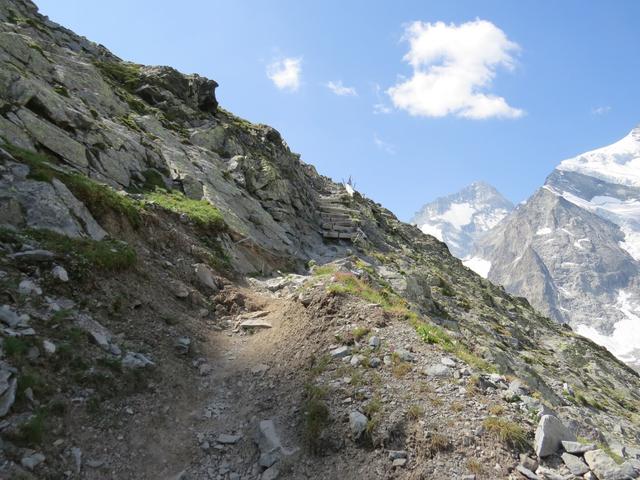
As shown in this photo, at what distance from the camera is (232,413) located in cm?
1213

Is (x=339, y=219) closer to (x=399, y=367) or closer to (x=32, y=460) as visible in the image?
(x=399, y=367)

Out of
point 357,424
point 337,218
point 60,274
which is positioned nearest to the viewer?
point 357,424

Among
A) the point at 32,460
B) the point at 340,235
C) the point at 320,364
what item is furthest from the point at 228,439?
the point at 340,235

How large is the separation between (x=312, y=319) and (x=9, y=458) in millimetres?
9707

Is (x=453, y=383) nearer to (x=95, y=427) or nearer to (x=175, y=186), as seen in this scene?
(x=95, y=427)

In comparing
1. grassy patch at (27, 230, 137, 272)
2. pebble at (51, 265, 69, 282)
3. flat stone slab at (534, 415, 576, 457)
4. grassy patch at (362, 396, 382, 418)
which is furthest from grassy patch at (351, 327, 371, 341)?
pebble at (51, 265, 69, 282)

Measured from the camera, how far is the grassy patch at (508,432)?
31.5 feet

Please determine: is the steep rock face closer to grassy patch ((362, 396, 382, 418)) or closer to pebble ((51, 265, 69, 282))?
pebble ((51, 265, 69, 282))

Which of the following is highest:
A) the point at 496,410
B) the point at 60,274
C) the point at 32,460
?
the point at 496,410

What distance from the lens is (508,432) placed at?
9.67m

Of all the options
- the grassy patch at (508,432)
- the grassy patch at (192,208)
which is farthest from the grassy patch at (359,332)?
the grassy patch at (192,208)

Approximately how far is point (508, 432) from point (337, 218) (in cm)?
4279

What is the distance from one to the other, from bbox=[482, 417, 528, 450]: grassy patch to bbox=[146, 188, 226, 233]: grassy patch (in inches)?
755

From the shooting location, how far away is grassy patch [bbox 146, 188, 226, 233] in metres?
24.8
